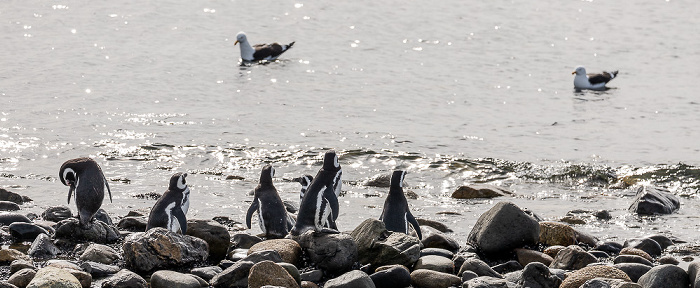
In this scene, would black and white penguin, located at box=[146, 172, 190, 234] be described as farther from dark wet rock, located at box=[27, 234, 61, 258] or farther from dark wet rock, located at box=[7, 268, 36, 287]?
dark wet rock, located at box=[7, 268, 36, 287]

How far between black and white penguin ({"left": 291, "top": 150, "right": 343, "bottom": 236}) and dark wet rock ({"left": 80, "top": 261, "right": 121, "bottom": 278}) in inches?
80.8

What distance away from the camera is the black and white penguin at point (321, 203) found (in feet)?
31.3

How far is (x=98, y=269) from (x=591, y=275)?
4270mm

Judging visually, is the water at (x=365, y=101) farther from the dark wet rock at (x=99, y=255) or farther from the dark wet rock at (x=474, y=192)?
the dark wet rock at (x=99, y=255)

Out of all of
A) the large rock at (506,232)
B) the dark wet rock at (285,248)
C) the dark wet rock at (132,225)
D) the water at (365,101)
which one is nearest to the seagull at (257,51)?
the water at (365,101)

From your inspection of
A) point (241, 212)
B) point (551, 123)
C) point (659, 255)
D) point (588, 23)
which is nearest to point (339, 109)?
point (551, 123)

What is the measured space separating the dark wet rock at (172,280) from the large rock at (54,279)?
611 mm

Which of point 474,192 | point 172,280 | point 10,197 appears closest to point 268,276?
point 172,280

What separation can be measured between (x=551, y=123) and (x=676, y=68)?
741 cm

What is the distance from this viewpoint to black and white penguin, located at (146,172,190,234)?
9281 millimetres

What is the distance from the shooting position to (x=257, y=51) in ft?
80.9

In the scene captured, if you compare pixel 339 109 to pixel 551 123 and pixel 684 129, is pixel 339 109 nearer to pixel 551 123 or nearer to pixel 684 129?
pixel 551 123

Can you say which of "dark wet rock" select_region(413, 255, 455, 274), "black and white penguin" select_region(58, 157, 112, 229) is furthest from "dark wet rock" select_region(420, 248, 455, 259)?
"black and white penguin" select_region(58, 157, 112, 229)

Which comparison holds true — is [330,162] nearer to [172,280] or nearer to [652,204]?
[172,280]
